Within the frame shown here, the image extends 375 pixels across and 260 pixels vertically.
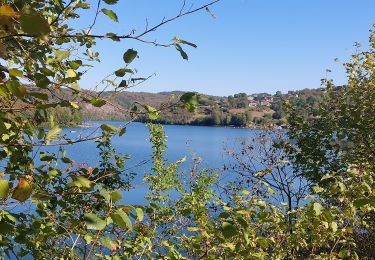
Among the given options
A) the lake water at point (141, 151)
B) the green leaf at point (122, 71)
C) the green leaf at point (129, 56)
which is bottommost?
the lake water at point (141, 151)

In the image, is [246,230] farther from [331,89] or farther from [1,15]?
[331,89]

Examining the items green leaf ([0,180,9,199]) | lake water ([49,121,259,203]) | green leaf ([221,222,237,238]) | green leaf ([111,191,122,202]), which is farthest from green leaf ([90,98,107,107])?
green leaf ([221,222,237,238])

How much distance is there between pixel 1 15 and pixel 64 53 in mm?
856

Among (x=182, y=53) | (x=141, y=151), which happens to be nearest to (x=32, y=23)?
(x=182, y=53)

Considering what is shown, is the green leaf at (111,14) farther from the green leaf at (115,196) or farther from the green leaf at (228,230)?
the green leaf at (228,230)

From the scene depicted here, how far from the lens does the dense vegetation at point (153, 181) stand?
5.54 ft

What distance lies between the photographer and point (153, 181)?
469 inches

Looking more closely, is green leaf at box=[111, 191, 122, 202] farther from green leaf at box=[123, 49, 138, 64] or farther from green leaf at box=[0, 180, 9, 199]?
green leaf at box=[123, 49, 138, 64]

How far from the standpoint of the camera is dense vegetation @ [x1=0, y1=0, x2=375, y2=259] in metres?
1.69

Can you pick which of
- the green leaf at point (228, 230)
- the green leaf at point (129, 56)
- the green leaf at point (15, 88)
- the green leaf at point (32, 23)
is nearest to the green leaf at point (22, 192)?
the green leaf at point (15, 88)

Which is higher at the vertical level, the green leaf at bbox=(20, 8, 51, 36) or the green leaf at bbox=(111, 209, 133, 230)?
the green leaf at bbox=(20, 8, 51, 36)

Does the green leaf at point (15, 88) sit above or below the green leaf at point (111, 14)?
below

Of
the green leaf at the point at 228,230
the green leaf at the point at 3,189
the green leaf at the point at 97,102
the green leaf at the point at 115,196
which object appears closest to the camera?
the green leaf at the point at 3,189

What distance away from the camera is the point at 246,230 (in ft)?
7.11
